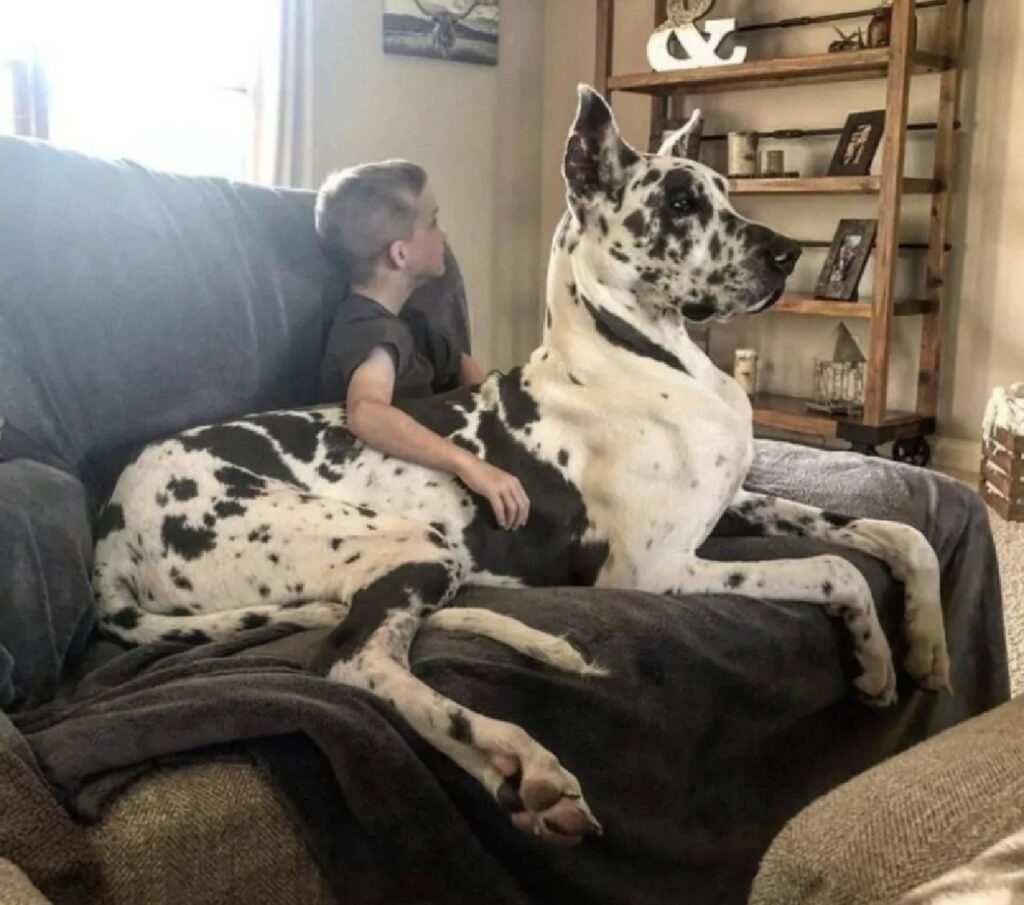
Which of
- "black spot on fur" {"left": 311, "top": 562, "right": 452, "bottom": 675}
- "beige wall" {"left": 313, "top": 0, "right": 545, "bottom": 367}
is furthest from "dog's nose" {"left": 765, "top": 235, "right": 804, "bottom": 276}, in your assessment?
"beige wall" {"left": 313, "top": 0, "right": 545, "bottom": 367}

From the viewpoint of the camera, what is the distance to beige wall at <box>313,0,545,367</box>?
15.7ft

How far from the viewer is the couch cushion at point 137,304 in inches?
73.0

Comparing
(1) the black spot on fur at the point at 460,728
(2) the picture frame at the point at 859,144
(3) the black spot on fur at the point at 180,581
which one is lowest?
(1) the black spot on fur at the point at 460,728

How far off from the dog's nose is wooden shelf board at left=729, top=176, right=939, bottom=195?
7.41 ft

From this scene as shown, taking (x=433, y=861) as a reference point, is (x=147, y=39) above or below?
above

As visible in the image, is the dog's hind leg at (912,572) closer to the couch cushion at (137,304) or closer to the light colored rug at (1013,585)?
the light colored rug at (1013,585)

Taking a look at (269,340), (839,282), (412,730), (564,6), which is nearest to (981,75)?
(839,282)

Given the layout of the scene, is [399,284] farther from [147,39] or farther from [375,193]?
[147,39]

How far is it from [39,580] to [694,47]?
3.66 meters

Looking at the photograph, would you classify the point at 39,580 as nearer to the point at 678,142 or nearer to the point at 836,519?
the point at 836,519

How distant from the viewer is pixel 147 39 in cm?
421

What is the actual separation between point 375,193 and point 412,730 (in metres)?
1.16

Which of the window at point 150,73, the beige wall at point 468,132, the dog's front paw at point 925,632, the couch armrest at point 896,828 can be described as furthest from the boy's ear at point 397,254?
the beige wall at point 468,132

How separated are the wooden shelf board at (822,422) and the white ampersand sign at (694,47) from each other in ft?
4.32
